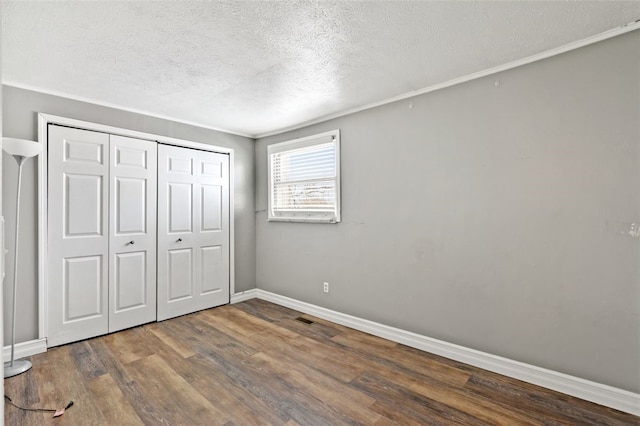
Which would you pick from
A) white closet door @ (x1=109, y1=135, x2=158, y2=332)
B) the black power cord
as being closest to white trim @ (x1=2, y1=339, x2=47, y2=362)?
white closet door @ (x1=109, y1=135, x2=158, y2=332)

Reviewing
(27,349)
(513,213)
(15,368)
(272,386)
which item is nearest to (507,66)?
(513,213)

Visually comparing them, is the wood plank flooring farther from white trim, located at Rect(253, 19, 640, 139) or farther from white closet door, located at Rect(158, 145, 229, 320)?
white trim, located at Rect(253, 19, 640, 139)

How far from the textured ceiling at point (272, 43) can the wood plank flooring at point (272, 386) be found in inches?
93.8

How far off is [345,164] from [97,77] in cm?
240

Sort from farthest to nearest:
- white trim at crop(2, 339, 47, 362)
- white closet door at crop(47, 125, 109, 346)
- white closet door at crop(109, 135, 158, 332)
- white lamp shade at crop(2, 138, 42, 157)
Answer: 1. white closet door at crop(109, 135, 158, 332)
2. white closet door at crop(47, 125, 109, 346)
3. white trim at crop(2, 339, 47, 362)
4. white lamp shade at crop(2, 138, 42, 157)

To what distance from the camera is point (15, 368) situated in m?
2.68

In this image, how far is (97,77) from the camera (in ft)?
9.22

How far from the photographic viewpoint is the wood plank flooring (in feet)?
7.06

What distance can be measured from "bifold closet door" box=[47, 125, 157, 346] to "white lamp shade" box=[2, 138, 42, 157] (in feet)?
1.57

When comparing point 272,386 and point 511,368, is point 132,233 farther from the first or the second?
point 511,368

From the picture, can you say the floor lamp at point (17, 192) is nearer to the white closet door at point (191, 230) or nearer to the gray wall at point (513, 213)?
Result: the white closet door at point (191, 230)

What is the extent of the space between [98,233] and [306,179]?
7.48 ft

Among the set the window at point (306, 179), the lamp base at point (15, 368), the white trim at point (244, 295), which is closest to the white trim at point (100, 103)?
the window at point (306, 179)

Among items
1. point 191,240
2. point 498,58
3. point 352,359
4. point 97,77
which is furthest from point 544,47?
point 191,240
